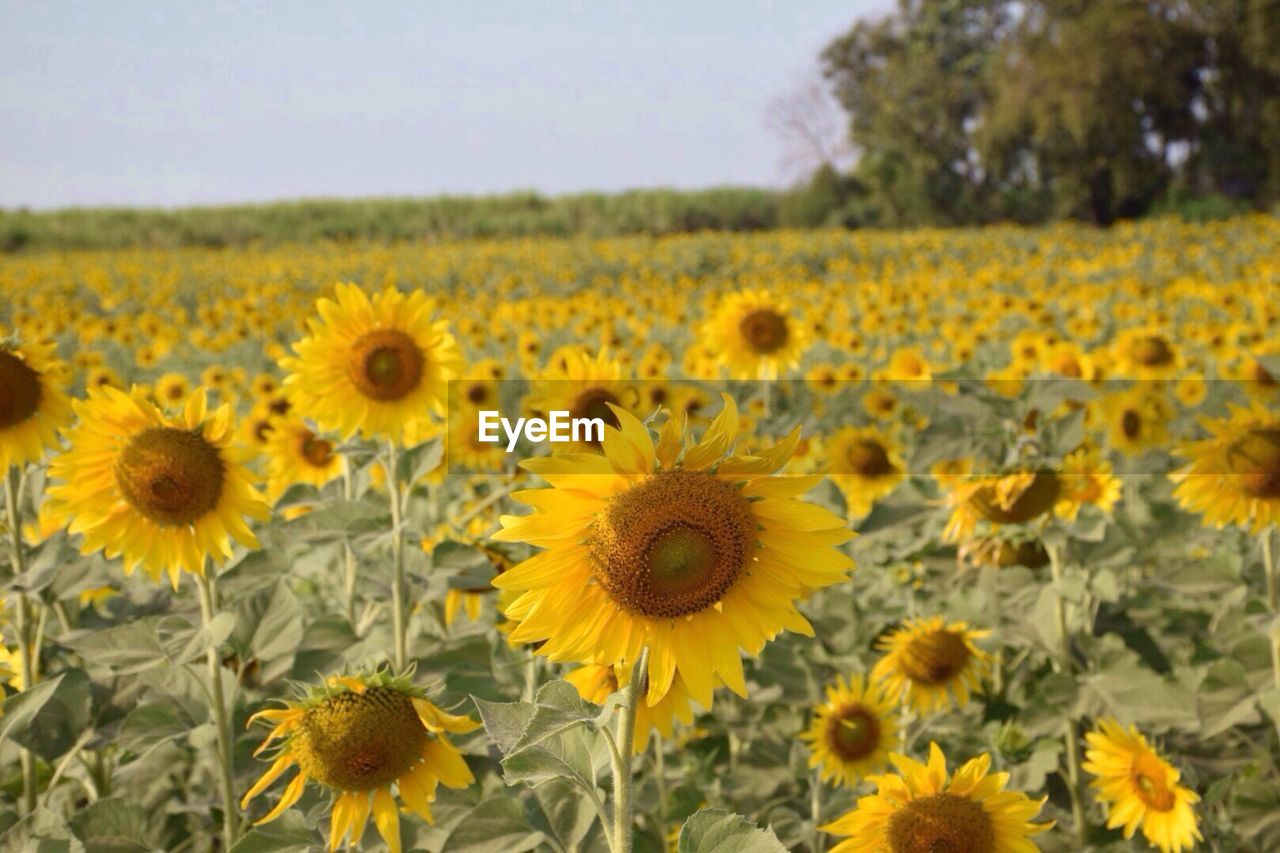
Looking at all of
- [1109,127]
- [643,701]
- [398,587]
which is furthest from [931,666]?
[1109,127]

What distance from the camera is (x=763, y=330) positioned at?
14.4 feet

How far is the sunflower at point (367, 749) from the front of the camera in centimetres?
149

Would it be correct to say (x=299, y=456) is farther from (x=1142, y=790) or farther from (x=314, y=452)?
(x=1142, y=790)

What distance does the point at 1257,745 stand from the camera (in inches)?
95.2

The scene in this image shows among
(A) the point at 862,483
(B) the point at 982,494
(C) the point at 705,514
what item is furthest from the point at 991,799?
(A) the point at 862,483

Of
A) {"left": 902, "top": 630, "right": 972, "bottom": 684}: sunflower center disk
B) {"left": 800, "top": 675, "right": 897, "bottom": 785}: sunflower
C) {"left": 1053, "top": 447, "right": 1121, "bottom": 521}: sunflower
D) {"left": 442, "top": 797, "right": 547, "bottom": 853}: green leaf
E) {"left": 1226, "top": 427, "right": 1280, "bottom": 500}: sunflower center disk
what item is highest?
{"left": 1226, "top": 427, "right": 1280, "bottom": 500}: sunflower center disk

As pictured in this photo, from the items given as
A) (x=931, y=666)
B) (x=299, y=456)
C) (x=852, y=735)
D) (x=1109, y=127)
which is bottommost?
(x=852, y=735)

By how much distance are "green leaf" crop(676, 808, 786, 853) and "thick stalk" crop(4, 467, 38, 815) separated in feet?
4.39

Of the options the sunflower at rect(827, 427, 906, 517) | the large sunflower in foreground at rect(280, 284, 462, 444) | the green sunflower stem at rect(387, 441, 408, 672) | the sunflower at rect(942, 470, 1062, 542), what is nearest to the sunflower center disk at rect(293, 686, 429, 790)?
the green sunflower stem at rect(387, 441, 408, 672)

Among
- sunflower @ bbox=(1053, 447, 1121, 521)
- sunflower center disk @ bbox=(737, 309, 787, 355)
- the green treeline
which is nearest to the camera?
sunflower @ bbox=(1053, 447, 1121, 521)

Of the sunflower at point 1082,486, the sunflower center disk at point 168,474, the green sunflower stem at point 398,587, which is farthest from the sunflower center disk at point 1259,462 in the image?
the sunflower center disk at point 168,474

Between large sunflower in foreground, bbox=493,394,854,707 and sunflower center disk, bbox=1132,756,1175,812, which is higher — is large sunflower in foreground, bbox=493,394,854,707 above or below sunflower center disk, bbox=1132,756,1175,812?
above

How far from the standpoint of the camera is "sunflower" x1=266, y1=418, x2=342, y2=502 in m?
3.33

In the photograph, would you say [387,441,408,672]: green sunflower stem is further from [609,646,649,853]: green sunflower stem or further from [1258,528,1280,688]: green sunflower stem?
[1258,528,1280,688]: green sunflower stem
